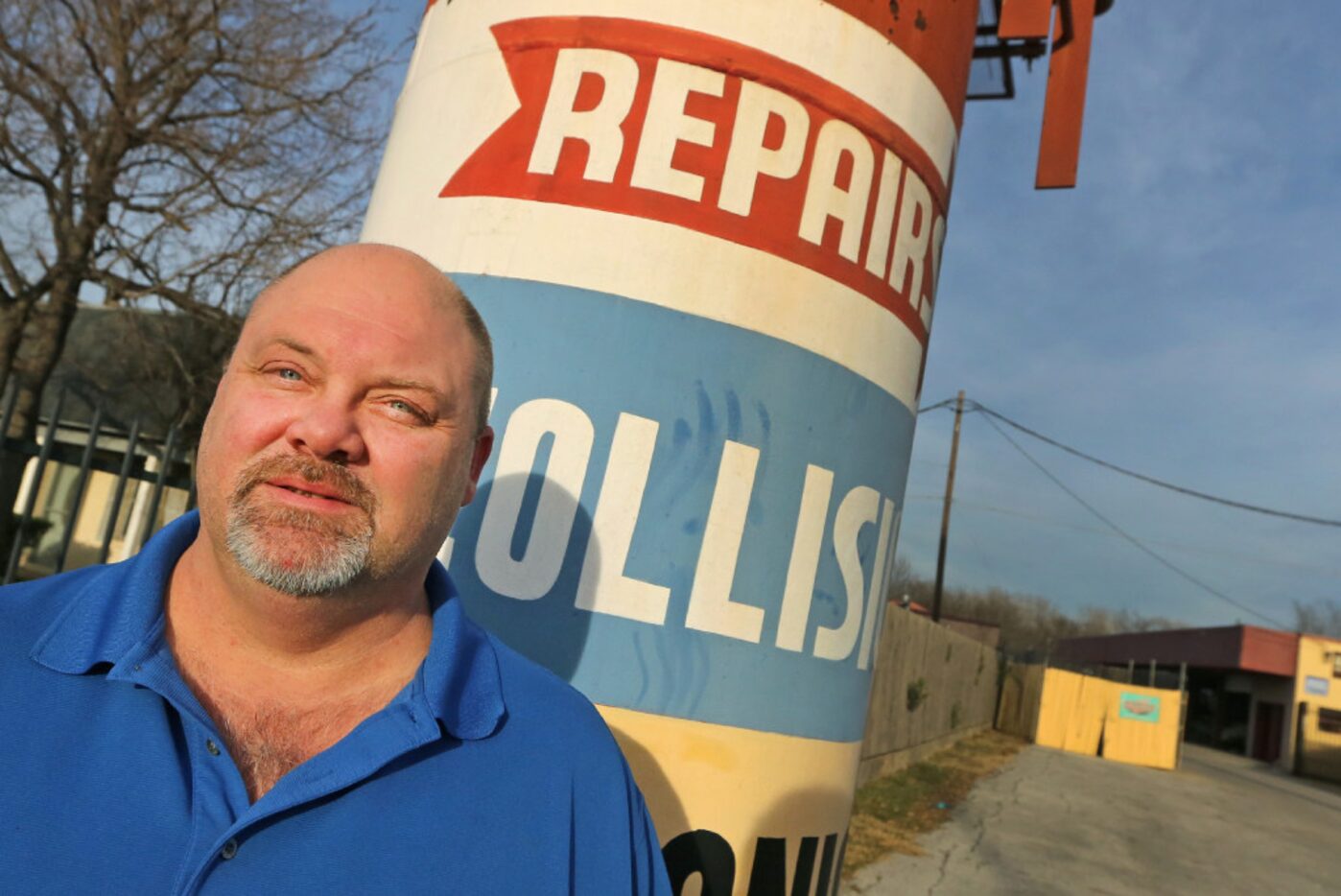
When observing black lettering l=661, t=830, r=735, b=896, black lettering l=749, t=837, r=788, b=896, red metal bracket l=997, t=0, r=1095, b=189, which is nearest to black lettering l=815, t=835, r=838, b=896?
black lettering l=749, t=837, r=788, b=896

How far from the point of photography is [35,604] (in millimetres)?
1316

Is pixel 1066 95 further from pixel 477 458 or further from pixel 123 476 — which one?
pixel 123 476

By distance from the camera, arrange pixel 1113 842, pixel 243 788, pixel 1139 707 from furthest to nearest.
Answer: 1. pixel 1139 707
2. pixel 1113 842
3. pixel 243 788

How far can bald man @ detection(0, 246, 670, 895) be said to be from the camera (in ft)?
3.85

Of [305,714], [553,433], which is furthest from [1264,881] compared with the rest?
[305,714]

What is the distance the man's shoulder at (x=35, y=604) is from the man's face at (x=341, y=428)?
7.3 inches

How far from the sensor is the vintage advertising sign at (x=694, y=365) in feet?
7.49

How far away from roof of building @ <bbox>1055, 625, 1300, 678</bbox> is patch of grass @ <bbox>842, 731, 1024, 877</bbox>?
18373mm

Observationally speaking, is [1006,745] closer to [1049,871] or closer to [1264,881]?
[1264,881]

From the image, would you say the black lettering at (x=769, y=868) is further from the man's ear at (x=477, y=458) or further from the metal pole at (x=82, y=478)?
the metal pole at (x=82, y=478)

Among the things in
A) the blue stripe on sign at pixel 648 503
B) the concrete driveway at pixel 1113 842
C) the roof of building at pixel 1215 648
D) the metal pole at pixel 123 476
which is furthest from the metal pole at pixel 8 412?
the roof of building at pixel 1215 648

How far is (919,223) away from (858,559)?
3.28 feet

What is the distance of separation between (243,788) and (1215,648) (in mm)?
37644

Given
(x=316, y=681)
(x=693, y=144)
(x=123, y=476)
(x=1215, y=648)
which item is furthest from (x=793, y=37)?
(x=1215, y=648)
